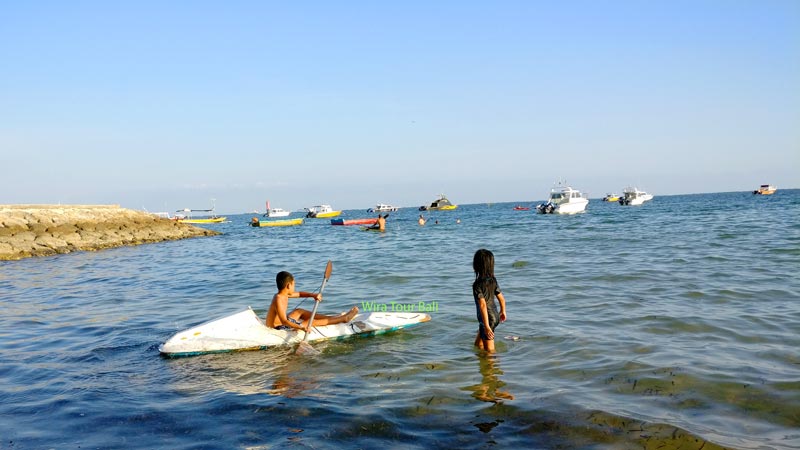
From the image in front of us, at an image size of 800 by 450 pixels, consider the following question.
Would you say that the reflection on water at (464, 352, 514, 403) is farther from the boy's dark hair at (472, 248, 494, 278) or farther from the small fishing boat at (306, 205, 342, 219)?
the small fishing boat at (306, 205, 342, 219)

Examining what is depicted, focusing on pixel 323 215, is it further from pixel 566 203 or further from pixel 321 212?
pixel 566 203

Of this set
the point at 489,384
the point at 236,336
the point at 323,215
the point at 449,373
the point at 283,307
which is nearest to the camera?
the point at 489,384

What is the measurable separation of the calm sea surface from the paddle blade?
201 millimetres

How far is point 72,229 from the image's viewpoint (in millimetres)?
34344

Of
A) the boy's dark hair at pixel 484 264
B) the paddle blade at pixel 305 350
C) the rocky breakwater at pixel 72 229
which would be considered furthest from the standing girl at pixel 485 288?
the rocky breakwater at pixel 72 229

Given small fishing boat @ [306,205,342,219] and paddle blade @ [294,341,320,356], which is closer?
paddle blade @ [294,341,320,356]

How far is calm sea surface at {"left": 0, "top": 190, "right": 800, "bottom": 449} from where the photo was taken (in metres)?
5.19

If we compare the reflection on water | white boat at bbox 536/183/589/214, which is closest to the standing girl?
the reflection on water

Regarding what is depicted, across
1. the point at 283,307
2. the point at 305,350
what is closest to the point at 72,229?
the point at 283,307

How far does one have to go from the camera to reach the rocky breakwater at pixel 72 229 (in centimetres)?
2983

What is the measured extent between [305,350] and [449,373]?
2613 millimetres

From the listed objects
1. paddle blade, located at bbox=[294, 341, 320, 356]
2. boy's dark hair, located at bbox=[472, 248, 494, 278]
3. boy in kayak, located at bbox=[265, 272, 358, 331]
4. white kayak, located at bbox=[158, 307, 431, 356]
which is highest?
boy's dark hair, located at bbox=[472, 248, 494, 278]

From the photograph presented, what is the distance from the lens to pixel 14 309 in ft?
44.2

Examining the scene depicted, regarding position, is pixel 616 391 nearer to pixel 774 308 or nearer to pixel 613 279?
pixel 774 308
